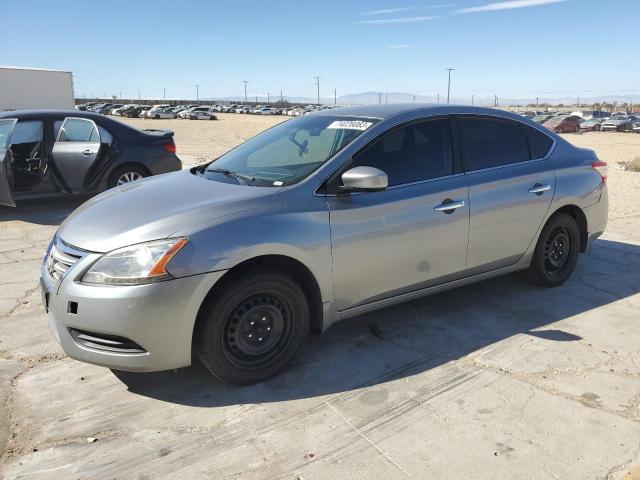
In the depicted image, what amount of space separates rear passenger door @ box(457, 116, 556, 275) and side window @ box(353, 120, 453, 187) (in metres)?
0.21

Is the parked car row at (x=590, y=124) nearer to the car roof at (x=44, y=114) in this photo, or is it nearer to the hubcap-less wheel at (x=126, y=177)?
the hubcap-less wheel at (x=126, y=177)

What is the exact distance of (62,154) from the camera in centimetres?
780

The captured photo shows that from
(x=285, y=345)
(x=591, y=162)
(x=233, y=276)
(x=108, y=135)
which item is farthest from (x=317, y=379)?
(x=108, y=135)

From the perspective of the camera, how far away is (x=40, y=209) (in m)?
8.39

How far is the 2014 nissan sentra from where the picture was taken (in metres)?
2.93

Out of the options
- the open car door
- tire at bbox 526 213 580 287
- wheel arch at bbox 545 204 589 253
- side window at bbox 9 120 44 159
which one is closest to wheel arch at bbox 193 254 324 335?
tire at bbox 526 213 580 287

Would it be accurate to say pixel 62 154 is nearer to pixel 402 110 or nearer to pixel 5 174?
pixel 5 174

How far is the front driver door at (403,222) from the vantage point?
3.51m

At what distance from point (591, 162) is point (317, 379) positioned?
A: 11.2 feet

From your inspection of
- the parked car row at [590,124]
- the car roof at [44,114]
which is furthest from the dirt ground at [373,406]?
the parked car row at [590,124]

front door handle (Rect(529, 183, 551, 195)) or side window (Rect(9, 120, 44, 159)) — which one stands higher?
side window (Rect(9, 120, 44, 159))

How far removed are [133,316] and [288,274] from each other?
973 millimetres

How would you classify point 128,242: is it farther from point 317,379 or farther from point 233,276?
point 317,379

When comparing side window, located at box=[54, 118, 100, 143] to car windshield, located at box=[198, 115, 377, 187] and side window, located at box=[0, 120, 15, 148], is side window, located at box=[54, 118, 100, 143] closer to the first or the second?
Result: side window, located at box=[0, 120, 15, 148]
